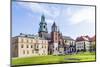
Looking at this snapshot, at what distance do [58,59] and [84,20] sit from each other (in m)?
0.61

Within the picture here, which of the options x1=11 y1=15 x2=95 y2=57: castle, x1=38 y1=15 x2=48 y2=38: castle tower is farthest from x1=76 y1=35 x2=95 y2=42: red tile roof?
x1=38 y1=15 x2=48 y2=38: castle tower

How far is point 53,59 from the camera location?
2582mm

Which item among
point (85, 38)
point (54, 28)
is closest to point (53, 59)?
Answer: point (54, 28)

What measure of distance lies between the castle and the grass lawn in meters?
0.05

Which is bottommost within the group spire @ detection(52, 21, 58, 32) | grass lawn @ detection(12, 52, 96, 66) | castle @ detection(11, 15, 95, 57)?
grass lawn @ detection(12, 52, 96, 66)

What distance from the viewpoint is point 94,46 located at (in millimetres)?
2773

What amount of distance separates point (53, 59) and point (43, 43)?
0.77ft

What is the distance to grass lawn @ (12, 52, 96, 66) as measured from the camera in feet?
8.05

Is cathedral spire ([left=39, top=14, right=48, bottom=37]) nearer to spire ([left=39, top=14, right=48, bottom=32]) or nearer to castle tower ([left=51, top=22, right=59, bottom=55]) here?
spire ([left=39, top=14, right=48, bottom=32])

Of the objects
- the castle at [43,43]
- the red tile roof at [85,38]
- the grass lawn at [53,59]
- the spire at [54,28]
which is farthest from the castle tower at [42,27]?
the red tile roof at [85,38]

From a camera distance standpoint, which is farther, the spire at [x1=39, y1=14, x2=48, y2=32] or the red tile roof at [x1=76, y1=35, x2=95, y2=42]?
the red tile roof at [x1=76, y1=35, x2=95, y2=42]

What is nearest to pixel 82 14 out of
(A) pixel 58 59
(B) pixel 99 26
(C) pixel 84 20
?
(C) pixel 84 20

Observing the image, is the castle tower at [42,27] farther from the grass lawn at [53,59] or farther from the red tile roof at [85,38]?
the red tile roof at [85,38]

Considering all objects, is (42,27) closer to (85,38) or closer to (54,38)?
(54,38)
